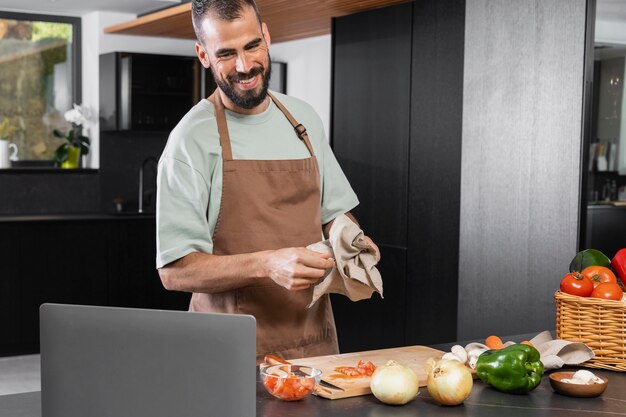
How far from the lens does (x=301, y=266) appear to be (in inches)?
78.4

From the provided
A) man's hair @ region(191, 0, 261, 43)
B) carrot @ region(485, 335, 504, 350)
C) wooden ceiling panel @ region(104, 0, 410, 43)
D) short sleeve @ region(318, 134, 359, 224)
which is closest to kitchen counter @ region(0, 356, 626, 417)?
carrot @ region(485, 335, 504, 350)

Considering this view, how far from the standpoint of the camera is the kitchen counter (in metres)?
1.75

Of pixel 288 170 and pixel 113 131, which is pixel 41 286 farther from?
pixel 288 170

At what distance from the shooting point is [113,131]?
7113mm

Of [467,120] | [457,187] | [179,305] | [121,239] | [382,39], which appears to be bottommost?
[179,305]

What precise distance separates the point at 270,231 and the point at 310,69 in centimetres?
512

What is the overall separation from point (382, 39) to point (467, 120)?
89 centimetres

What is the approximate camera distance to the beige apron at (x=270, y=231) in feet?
7.80

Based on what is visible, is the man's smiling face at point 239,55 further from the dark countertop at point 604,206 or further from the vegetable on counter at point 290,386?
the dark countertop at point 604,206

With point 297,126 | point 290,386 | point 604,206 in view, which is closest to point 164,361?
point 290,386

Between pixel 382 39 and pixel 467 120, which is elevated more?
pixel 382 39

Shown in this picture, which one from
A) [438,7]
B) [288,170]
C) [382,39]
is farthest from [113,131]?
[288,170]

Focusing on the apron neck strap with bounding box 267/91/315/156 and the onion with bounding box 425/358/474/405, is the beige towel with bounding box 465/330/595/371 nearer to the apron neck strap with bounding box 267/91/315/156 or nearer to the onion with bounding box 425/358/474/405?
the onion with bounding box 425/358/474/405

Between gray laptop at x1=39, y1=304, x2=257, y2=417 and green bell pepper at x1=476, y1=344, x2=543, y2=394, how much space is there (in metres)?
0.76
